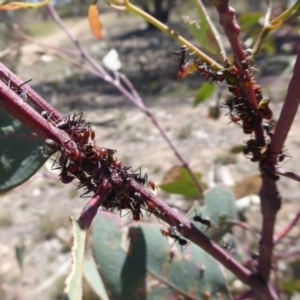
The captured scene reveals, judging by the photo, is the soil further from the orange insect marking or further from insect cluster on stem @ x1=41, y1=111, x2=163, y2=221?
insect cluster on stem @ x1=41, y1=111, x2=163, y2=221

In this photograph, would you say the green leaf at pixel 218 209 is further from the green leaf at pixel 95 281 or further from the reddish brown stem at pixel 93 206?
the reddish brown stem at pixel 93 206

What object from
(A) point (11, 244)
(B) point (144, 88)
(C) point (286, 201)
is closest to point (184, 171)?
(C) point (286, 201)

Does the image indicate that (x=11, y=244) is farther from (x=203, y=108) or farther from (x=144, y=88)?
(x=144, y=88)

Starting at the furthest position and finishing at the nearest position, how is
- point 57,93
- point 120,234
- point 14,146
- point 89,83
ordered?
1. point 89,83
2. point 57,93
3. point 120,234
4. point 14,146

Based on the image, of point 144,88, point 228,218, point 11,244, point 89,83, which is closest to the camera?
point 228,218

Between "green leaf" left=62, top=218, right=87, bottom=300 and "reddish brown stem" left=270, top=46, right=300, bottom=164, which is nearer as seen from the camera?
"green leaf" left=62, top=218, right=87, bottom=300

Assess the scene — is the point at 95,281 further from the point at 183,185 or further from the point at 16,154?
the point at 16,154

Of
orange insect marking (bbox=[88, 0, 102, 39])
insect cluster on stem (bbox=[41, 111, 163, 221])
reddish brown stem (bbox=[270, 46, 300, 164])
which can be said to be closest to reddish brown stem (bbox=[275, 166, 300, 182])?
reddish brown stem (bbox=[270, 46, 300, 164])

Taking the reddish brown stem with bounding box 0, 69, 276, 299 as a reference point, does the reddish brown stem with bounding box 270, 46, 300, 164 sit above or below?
above
